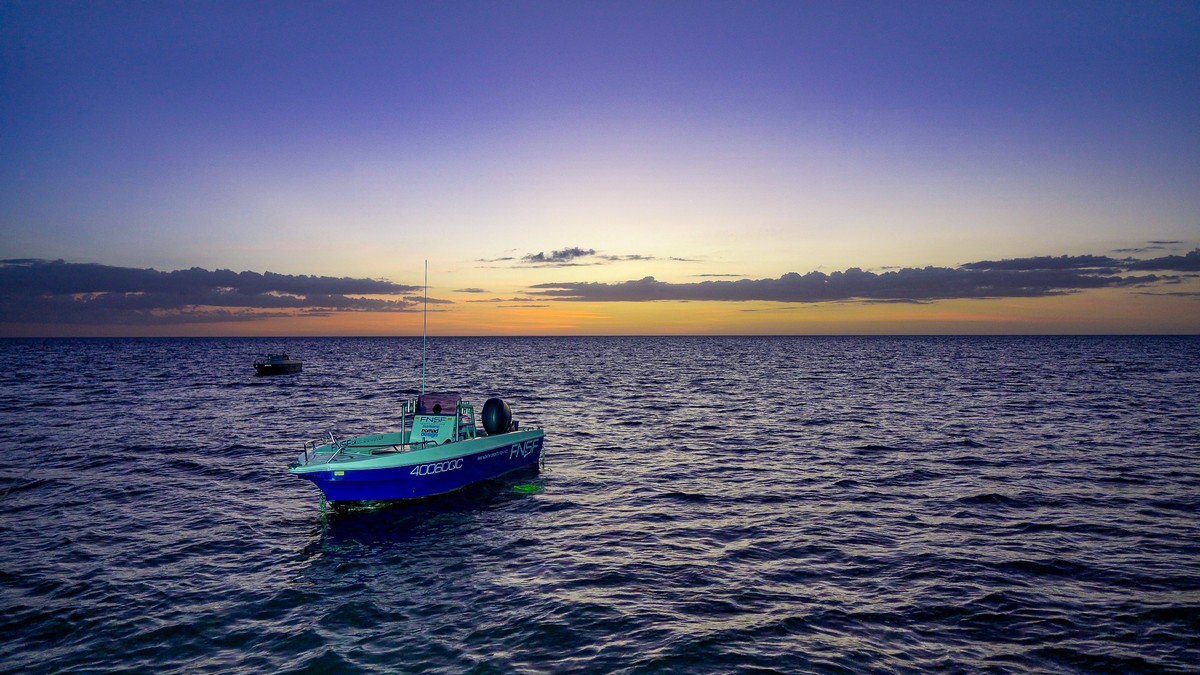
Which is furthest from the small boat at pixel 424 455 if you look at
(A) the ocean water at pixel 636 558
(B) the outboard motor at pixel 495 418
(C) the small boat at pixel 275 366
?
(C) the small boat at pixel 275 366

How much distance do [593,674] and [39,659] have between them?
9.99m

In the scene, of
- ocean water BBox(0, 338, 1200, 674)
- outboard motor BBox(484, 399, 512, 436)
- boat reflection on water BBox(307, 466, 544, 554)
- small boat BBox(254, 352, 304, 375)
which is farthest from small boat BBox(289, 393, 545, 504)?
small boat BBox(254, 352, 304, 375)

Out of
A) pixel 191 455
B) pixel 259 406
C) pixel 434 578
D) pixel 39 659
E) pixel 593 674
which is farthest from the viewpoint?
pixel 259 406

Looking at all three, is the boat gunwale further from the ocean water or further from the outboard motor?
the ocean water

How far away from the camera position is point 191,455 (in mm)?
30531

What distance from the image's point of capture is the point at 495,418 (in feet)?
82.3

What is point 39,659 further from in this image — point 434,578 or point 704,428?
point 704,428

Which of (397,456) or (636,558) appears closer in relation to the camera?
(636,558)

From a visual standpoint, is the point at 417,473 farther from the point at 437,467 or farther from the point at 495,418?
the point at 495,418

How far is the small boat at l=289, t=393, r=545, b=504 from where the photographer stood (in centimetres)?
1997

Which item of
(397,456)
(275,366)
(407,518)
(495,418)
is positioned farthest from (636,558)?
(275,366)

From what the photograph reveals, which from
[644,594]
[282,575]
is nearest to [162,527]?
[282,575]

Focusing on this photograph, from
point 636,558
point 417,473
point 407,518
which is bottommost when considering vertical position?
point 407,518

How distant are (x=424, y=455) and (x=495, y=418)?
13.9 ft
